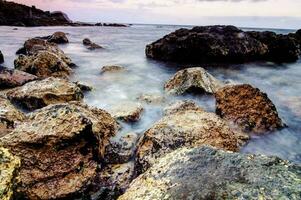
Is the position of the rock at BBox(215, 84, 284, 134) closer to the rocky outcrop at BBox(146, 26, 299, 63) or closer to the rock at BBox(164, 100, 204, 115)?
the rock at BBox(164, 100, 204, 115)

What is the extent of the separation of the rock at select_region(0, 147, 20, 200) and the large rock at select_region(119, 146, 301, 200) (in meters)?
0.77

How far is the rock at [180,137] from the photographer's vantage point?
3561 millimetres

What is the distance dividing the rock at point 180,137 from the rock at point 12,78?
3.87 m

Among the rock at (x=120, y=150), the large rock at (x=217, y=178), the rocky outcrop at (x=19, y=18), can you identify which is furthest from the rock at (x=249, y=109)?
the rocky outcrop at (x=19, y=18)

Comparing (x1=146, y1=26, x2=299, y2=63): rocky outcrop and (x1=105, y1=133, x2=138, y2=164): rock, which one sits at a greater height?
(x1=146, y1=26, x2=299, y2=63): rocky outcrop

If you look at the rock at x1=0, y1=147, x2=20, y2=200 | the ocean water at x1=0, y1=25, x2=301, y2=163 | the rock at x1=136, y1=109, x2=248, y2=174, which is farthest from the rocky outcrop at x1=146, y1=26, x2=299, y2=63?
the rock at x1=0, y1=147, x2=20, y2=200

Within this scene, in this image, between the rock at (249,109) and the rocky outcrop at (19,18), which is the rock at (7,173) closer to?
the rock at (249,109)

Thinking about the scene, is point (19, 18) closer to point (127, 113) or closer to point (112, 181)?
point (127, 113)

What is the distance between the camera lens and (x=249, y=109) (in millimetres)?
5105

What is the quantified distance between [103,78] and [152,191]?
664 centimetres

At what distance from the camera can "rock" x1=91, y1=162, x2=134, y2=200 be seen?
3371 millimetres

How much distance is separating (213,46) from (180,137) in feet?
26.3

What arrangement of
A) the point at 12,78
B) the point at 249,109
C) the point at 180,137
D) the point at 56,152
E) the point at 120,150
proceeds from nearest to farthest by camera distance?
the point at 56,152 < the point at 180,137 < the point at 120,150 < the point at 249,109 < the point at 12,78

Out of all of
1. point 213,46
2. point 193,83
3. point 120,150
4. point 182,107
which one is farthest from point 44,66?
point 213,46
